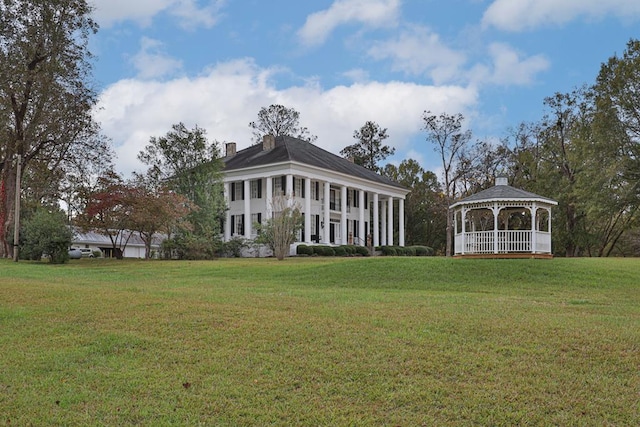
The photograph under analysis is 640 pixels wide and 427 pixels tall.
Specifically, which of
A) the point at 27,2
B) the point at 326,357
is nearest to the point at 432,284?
the point at 326,357

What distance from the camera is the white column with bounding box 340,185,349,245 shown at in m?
43.0

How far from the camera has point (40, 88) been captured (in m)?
31.9

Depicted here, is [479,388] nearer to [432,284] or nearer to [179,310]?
[179,310]

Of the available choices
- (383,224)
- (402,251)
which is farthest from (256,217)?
(383,224)

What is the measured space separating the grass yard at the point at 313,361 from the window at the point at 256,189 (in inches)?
1176

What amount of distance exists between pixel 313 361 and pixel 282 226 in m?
23.0

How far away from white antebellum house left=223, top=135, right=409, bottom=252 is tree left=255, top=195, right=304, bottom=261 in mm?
6608

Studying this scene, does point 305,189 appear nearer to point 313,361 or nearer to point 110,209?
point 110,209

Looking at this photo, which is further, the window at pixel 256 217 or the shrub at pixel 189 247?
the window at pixel 256 217

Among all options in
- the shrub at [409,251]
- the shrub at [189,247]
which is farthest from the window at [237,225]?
the shrub at [409,251]

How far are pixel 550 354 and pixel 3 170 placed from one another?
35882 millimetres

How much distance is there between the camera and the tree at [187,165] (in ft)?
117

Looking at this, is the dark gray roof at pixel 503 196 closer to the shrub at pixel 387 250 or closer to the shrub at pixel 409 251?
the shrub at pixel 387 250

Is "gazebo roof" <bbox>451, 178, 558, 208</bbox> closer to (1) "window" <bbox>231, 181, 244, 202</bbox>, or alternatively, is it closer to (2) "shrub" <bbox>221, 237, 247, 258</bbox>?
(2) "shrub" <bbox>221, 237, 247, 258</bbox>
